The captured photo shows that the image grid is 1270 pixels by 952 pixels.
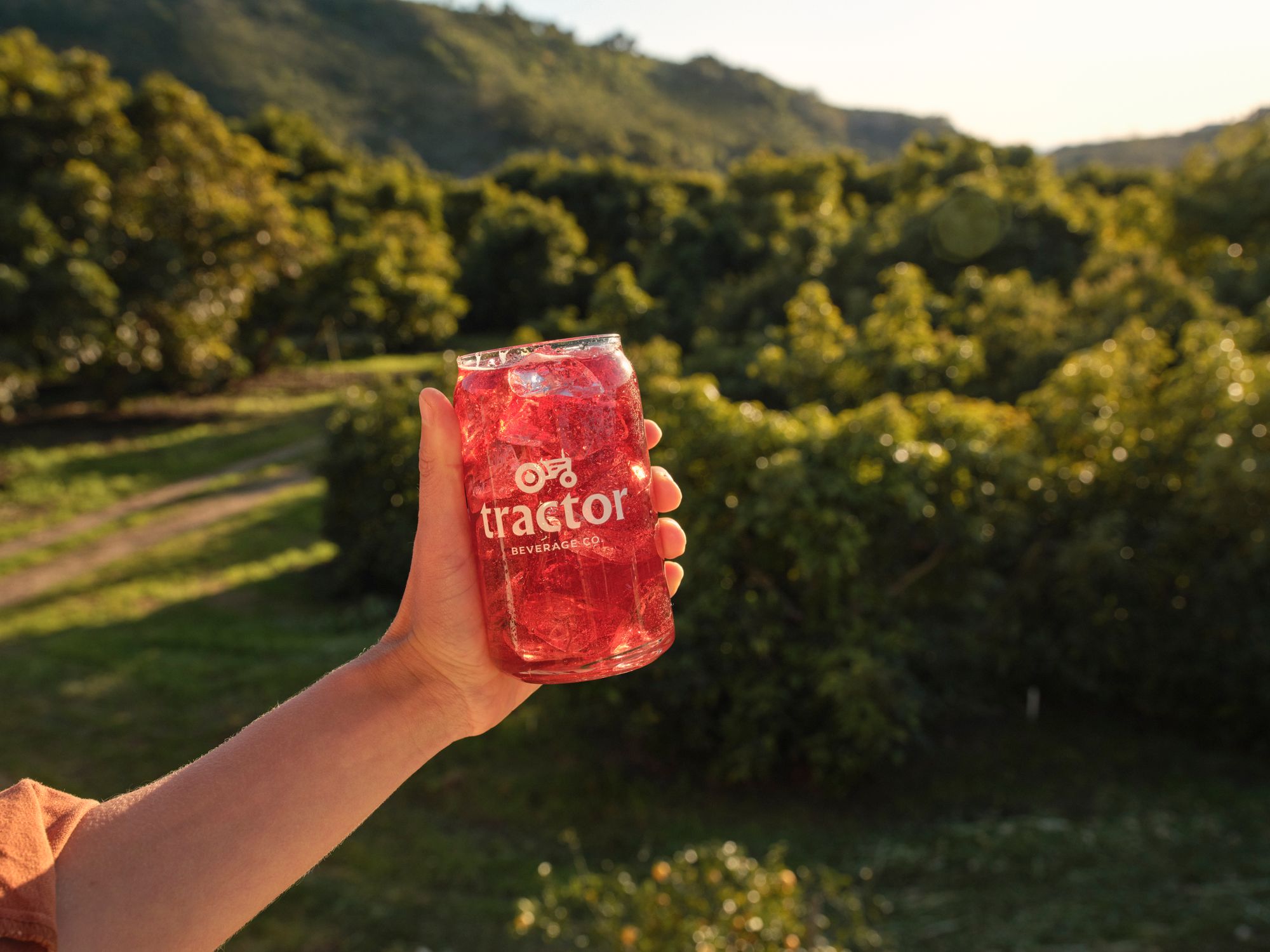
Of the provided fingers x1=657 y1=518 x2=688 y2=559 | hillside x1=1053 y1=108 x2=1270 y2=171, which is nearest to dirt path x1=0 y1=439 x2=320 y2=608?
fingers x1=657 y1=518 x2=688 y2=559

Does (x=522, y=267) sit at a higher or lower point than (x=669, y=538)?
higher

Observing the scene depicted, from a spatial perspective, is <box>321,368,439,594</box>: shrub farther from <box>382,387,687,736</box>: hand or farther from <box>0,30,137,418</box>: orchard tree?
<box>382,387,687,736</box>: hand

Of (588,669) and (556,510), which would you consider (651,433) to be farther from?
(588,669)

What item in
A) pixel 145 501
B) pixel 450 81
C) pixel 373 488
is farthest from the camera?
pixel 450 81

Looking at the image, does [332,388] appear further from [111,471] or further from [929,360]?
[929,360]

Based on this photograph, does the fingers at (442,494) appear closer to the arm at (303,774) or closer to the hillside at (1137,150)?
the arm at (303,774)

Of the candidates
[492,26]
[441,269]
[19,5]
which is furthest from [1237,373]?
[492,26]

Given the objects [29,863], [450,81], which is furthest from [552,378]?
[450,81]
